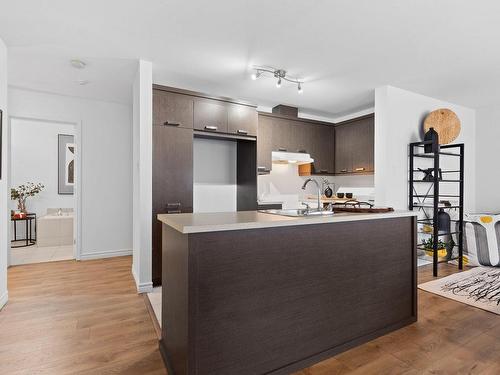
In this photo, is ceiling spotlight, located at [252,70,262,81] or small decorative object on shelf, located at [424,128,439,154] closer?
ceiling spotlight, located at [252,70,262,81]

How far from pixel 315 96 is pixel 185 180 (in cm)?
238

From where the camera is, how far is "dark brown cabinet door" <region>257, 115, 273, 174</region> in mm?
4281

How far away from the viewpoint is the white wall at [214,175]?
4.20m

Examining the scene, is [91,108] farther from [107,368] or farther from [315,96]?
[107,368]

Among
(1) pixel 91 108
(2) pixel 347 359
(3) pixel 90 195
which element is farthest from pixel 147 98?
(2) pixel 347 359

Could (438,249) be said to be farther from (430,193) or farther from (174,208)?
(174,208)

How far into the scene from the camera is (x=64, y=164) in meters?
6.02

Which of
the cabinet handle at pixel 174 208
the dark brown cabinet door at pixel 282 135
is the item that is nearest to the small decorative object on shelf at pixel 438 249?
the dark brown cabinet door at pixel 282 135

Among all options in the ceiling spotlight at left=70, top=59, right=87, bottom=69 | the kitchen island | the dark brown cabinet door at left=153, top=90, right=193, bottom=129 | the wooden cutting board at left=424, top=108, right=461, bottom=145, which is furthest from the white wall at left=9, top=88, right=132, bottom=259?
the wooden cutting board at left=424, top=108, right=461, bottom=145

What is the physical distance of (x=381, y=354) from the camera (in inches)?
75.6

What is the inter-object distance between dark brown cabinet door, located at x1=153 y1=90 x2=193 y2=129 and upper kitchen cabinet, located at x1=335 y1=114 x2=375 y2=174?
2.77 metres

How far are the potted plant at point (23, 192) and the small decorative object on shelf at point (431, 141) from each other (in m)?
6.97

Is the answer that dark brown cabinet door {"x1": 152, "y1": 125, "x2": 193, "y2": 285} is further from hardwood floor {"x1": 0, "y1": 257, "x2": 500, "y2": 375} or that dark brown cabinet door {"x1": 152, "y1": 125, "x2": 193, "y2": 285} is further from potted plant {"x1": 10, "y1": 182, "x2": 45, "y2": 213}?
potted plant {"x1": 10, "y1": 182, "x2": 45, "y2": 213}

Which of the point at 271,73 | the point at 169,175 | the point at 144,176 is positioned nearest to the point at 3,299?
the point at 144,176
